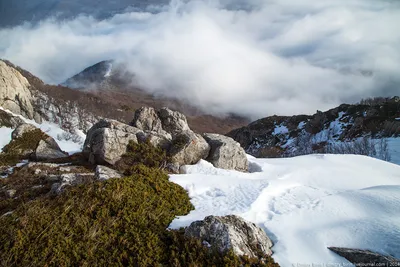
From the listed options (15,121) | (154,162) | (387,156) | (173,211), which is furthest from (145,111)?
(387,156)

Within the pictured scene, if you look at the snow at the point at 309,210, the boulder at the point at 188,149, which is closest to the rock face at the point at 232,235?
the snow at the point at 309,210

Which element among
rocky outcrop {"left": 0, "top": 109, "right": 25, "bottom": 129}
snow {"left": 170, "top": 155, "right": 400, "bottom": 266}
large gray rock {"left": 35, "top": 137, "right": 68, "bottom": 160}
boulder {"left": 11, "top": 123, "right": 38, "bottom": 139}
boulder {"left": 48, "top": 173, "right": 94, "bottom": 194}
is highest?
rocky outcrop {"left": 0, "top": 109, "right": 25, "bottom": 129}

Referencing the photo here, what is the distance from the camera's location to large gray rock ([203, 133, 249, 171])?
17.1 metres

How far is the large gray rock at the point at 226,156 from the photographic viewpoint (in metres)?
17.1

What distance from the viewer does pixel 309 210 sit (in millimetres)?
8406

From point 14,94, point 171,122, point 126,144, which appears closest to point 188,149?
point 126,144

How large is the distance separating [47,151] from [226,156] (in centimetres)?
A: 1526

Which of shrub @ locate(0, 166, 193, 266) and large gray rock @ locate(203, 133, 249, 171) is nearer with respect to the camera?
shrub @ locate(0, 166, 193, 266)

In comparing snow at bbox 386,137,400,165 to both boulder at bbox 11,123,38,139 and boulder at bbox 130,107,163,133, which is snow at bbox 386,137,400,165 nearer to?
boulder at bbox 130,107,163,133

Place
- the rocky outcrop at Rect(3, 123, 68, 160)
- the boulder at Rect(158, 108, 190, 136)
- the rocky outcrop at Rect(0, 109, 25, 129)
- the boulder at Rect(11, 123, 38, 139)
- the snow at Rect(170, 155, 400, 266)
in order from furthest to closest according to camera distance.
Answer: the rocky outcrop at Rect(0, 109, 25, 129) → the boulder at Rect(158, 108, 190, 136) → the boulder at Rect(11, 123, 38, 139) → the rocky outcrop at Rect(3, 123, 68, 160) → the snow at Rect(170, 155, 400, 266)

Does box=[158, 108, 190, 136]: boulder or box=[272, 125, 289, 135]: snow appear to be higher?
box=[272, 125, 289, 135]: snow

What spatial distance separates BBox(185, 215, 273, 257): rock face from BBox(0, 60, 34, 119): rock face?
6453 centimetres

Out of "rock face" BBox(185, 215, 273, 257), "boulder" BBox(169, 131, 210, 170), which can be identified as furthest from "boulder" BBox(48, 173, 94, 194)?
"boulder" BBox(169, 131, 210, 170)

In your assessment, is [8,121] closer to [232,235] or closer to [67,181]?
[67,181]
